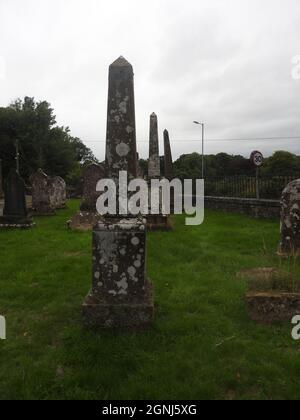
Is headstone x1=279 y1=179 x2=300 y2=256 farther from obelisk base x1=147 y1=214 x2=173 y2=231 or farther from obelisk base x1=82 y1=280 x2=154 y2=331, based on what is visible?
obelisk base x1=147 y1=214 x2=173 y2=231

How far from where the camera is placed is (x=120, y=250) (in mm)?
5137

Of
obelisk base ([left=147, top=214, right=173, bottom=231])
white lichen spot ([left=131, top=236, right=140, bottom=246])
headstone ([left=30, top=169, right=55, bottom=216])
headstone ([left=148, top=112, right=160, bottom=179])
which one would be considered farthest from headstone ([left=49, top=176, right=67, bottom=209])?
white lichen spot ([left=131, top=236, right=140, bottom=246])

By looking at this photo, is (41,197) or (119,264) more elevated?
(41,197)

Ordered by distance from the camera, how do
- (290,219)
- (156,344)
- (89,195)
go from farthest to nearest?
(89,195)
(290,219)
(156,344)

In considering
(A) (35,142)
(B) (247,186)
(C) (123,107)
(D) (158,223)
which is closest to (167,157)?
(B) (247,186)

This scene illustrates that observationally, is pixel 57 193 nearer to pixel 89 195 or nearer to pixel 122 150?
pixel 89 195

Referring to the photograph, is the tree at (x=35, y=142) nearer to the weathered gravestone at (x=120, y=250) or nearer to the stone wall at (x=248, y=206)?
the stone wall at (x=248, y=206)

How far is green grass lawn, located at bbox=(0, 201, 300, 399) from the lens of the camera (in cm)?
375

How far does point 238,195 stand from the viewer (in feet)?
57.9

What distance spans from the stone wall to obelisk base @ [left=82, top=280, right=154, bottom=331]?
10.1 meters

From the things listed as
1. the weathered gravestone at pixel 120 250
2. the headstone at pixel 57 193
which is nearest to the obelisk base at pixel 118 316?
the weathered gravestone at pixel 120 250

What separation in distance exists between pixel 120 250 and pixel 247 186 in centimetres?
1266
